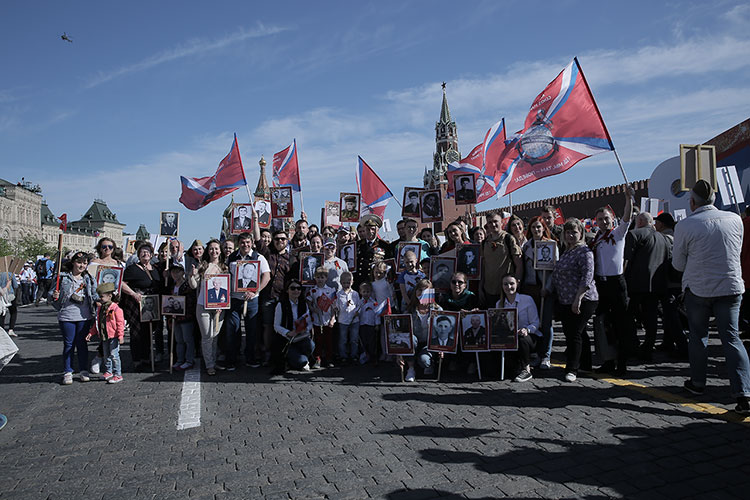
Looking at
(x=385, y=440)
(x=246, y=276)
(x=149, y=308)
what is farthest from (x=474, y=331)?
(x=149, y=308)

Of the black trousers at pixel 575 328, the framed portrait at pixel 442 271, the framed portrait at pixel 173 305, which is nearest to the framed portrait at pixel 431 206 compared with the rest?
the framed portrait at pixel 442 271

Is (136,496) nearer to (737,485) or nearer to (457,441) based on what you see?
(457,441)

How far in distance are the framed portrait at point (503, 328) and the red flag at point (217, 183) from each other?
7459 millimetres

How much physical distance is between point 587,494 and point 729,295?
2881 mm

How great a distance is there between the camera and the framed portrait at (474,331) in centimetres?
674

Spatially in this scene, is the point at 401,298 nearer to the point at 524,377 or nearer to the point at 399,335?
the point at 399,335

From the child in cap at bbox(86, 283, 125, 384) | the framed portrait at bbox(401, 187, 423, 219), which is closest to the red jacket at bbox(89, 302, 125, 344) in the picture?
the child in cap at bbox(86, 283, 125, 384)

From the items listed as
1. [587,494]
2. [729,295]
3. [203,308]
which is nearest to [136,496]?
[587,494]

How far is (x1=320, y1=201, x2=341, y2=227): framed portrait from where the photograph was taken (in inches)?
546

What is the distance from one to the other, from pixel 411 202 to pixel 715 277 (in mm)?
6511

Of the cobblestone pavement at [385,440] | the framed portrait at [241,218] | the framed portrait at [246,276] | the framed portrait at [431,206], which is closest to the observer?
the cobblestone pavement at [385,440]

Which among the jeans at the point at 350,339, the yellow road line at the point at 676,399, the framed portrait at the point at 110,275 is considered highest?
the framed portrait at the point at 110,275

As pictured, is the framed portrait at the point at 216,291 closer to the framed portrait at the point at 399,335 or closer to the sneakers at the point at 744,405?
the framed portrait at the point at 399,335

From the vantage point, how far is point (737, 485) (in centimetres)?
345
